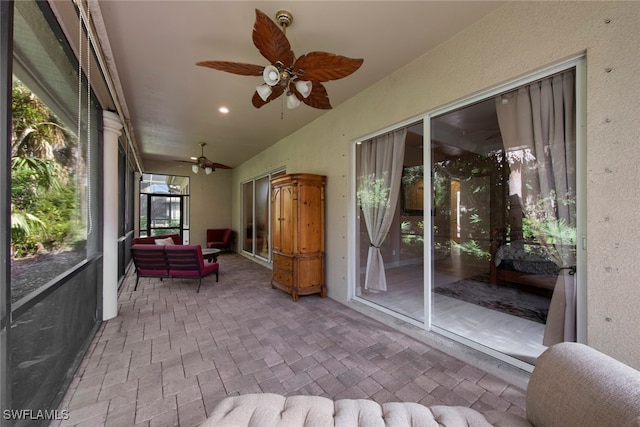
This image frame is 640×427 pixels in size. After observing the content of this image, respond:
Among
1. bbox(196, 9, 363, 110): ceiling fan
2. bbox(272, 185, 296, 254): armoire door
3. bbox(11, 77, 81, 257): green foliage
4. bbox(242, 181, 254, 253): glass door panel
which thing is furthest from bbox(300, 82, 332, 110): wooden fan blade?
bbox(242, 181, 254, 253): glass door panel

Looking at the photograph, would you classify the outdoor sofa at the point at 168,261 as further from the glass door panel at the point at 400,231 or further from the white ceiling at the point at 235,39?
the glass door panel at the point at 400,231

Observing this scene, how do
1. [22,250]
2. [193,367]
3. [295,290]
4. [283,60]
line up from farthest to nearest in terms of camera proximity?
[295,290] < [193,367] < [283,60] < [22,250]

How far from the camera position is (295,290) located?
3.70 metres

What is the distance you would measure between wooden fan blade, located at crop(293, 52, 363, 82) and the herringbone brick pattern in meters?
2.46

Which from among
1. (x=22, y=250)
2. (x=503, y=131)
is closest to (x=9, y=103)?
(x=22, y=250)

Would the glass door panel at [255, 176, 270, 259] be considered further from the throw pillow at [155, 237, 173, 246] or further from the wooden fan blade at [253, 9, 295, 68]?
the wooden fan blade at [253, 9, 295, 68]

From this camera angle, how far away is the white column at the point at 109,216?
120 inches

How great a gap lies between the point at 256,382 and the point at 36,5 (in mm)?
2974

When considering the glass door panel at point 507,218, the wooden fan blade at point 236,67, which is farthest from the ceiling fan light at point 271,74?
the glass door panel at point 507,218

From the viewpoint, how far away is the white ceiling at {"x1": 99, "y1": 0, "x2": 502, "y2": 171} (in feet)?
6.38

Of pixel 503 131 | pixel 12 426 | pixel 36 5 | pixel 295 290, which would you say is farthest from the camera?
pixel 295 290

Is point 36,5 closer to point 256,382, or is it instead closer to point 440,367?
point 256,382

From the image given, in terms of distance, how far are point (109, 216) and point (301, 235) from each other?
247 centimetres

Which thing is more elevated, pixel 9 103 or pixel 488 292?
pixel 9 103
